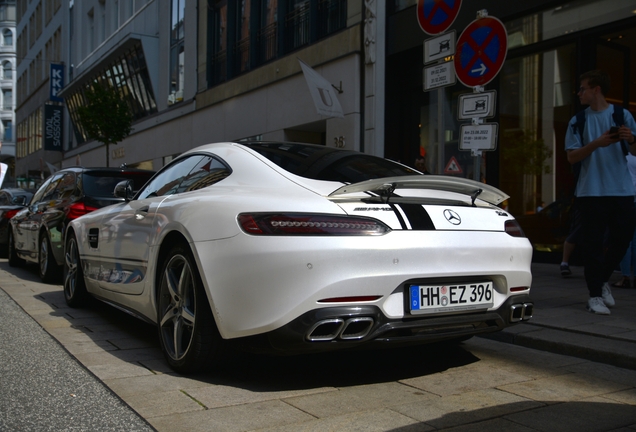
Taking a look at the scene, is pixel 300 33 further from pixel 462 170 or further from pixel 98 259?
pixel 98 259

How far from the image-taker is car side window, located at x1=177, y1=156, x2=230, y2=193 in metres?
4.04

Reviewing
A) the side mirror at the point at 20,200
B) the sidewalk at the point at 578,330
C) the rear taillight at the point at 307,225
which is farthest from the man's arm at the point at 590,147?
the side mirror at the point at 20,200

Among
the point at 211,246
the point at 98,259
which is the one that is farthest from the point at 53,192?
the point at 211,246

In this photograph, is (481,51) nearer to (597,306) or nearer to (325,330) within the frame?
(597,306)

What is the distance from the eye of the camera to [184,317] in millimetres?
3752

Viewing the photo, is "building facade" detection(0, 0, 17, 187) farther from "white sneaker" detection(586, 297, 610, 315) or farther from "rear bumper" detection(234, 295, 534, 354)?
"rear bumper" detection(234, 295, 534, 354)

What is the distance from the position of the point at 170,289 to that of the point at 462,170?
8.77 meters

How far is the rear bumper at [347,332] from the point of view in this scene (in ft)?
10.3

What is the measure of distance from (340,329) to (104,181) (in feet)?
Answer: 17.9

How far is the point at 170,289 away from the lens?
3.95 meters

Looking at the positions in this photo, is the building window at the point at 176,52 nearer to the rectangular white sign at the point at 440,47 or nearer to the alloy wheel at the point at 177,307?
the rectangular white sign at the point at 440,47

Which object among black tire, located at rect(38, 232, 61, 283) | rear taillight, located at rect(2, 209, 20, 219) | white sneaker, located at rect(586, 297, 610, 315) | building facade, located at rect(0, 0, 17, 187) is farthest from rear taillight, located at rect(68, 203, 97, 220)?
building facade, located at rect(0, 0, 17, 187)

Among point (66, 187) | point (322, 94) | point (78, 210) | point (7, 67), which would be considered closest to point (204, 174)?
point (78, 210)

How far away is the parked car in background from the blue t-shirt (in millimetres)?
9989
